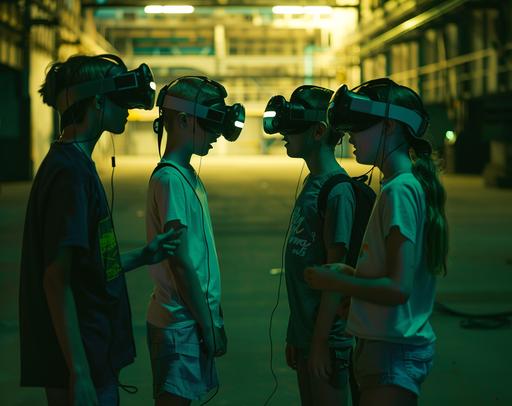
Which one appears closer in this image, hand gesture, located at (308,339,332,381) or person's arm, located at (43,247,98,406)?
person's arm, located at (43,247,98,406)

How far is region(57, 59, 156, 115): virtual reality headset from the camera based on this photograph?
2.77 metres

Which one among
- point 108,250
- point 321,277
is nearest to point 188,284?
point 108,250

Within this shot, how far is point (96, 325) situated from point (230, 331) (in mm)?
4573

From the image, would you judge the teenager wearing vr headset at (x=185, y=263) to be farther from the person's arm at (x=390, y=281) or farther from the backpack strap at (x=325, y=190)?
the person's arm at (x=390, y=281)

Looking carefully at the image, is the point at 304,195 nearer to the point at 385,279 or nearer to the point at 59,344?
the point at 385,279

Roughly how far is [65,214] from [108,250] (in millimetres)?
254

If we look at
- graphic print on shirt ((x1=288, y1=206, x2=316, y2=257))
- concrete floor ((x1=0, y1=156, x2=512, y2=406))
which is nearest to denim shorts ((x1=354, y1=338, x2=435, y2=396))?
graphic print on shirt ((x1=288, y1=206, x2=316, y2=257))

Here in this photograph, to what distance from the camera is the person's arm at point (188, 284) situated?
3.14m

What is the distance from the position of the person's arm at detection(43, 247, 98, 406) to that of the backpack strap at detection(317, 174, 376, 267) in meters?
1.08

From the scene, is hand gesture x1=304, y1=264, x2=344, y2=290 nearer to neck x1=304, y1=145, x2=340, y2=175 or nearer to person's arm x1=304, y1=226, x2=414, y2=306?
person's arm x1=304, y1=226, x2=414, y2=306

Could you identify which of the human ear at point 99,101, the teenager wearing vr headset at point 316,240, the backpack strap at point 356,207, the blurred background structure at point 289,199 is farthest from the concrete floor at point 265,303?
the human ear at point 99,101

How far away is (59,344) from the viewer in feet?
8.66

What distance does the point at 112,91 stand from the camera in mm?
2807

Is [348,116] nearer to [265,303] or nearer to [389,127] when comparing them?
[389,127]
